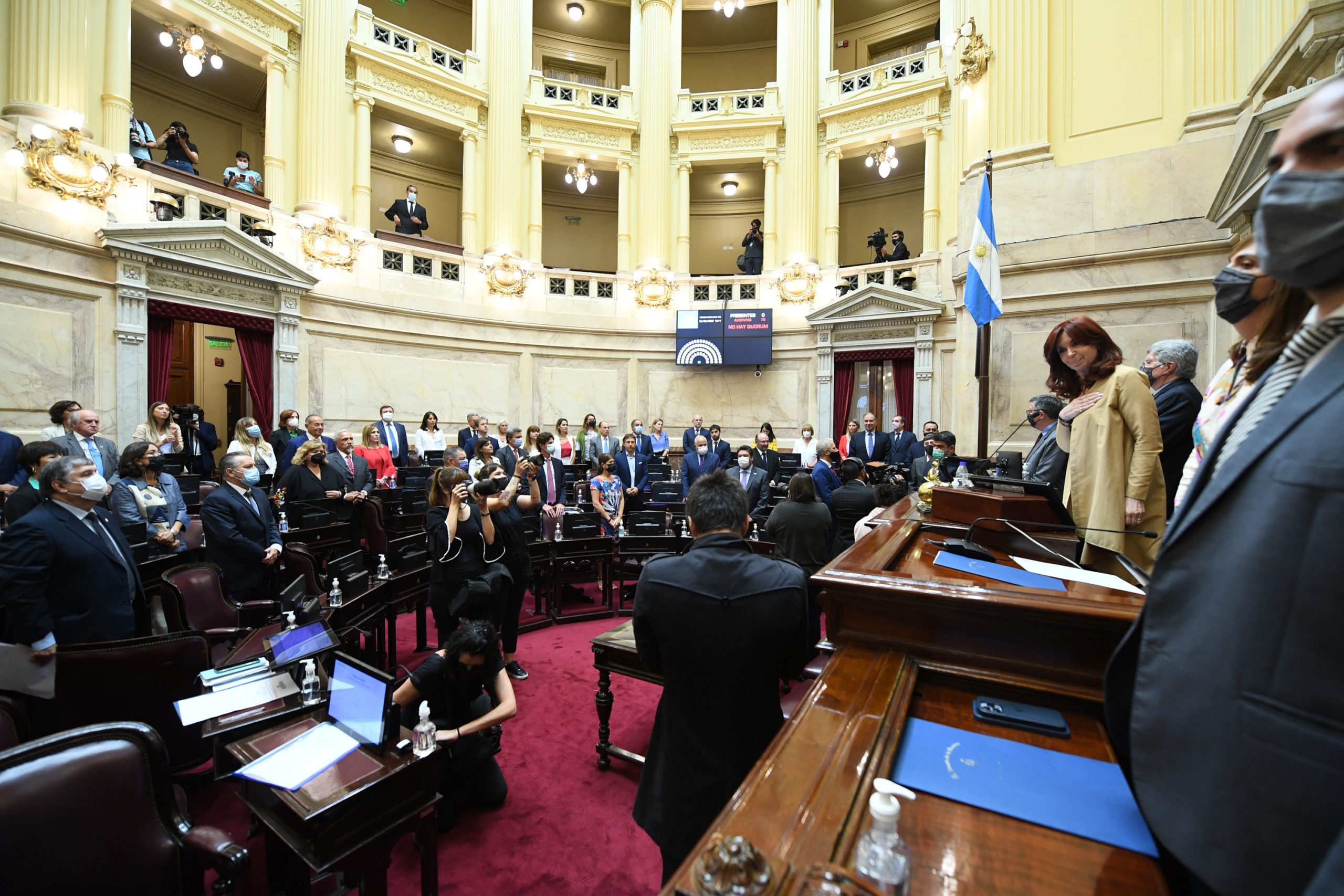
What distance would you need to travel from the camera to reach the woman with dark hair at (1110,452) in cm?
227

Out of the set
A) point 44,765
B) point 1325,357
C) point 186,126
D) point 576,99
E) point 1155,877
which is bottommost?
point 44,765

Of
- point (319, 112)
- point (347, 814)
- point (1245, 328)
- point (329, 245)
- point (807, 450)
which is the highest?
point (319, 112)

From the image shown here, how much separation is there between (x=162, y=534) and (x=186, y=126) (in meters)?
12.8

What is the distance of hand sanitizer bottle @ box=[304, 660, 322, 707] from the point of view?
2385 millimetres

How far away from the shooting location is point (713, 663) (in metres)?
1.68

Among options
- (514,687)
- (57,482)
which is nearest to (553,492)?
(514,687)

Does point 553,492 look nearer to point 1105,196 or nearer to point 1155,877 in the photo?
point 1155,877

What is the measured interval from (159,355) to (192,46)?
4892 mm

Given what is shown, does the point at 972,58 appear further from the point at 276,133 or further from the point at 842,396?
the point at 276,133

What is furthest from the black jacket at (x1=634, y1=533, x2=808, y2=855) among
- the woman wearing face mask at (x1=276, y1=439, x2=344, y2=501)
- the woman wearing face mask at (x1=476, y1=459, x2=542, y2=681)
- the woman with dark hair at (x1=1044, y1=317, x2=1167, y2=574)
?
the woman wearing face mask at (x1=276, y1=439, x2=344, y2=501)

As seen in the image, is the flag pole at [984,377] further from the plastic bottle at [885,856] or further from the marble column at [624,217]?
the marble column at [624,217]

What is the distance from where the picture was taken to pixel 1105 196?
6.42 m

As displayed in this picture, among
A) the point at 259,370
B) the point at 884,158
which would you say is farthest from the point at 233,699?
the point at 884,158

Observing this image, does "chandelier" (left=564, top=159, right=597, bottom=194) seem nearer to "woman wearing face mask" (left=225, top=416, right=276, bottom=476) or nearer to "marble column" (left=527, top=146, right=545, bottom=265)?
"marble column" (left=527, top=146, right=545, bottom=265)
